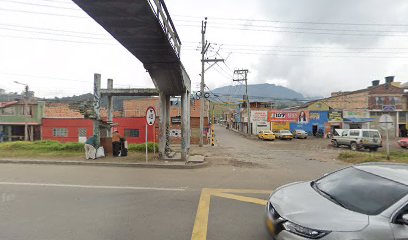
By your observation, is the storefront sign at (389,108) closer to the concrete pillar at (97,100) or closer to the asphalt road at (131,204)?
the asphalt road at (131,204)

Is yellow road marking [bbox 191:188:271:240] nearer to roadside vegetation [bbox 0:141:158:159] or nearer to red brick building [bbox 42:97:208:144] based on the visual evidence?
roadside vegetation [bbox 0:141:158:159]

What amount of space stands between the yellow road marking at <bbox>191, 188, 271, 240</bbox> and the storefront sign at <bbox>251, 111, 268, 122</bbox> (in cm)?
4011

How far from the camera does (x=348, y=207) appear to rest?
367 centimetres

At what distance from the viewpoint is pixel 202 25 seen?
29.3 metres

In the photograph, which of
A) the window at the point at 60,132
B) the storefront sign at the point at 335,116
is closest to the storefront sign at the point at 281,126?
the storefront sign at the point at 335,116

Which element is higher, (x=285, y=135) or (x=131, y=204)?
(x=131, y=204)

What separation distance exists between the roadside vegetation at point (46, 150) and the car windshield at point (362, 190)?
11.4 m

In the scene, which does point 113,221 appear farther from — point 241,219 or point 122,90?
point 122,90

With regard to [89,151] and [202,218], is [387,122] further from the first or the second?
[89,151]

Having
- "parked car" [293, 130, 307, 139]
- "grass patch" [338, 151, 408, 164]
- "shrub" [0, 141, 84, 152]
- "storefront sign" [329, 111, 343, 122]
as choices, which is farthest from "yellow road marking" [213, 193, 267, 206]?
"storefront sign" [329, 111, 343, 122]

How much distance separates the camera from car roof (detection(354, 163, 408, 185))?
12.7 ft

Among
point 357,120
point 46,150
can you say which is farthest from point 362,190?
point 357,120

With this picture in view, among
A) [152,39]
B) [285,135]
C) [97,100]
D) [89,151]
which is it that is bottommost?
[285,135]

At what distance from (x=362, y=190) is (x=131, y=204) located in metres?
4.73
